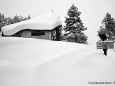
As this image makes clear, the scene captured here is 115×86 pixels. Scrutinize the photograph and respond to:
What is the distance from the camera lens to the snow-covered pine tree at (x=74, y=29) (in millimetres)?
28814

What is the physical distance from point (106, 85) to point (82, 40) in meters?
23.9

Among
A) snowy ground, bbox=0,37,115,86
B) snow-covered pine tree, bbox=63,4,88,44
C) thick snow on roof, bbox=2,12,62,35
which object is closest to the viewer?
snowy ground, bbox=0,37,115,86

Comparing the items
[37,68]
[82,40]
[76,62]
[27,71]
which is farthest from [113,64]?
[82,40]

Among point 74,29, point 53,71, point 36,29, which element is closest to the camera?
point 53,71

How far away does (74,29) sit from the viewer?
29703 millimetres

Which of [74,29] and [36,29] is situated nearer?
[36,29]

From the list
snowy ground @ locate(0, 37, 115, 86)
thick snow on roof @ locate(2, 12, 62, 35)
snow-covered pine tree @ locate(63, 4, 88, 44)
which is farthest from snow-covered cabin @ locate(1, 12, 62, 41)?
snowy ground @ locate(0, 37, 115, 86)

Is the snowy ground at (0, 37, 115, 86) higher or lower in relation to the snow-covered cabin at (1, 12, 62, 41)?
lower

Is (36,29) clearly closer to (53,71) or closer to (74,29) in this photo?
(74,29)

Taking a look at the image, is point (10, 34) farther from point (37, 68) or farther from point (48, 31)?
point (37, 68)

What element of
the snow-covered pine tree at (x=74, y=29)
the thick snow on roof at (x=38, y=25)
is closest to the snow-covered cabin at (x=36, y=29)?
the thick snow on roof at (x=38, y=25)

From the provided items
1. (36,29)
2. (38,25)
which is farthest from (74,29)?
(36,29)

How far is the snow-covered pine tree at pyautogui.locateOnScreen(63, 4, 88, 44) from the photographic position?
1134 inches

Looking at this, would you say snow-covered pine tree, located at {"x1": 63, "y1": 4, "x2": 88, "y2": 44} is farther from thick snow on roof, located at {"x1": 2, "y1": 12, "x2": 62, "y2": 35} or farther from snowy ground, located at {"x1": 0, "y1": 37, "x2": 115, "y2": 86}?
snowy ground, located at {"x1": 0, "y1": 37, "x2": 115, "y2": 86}
